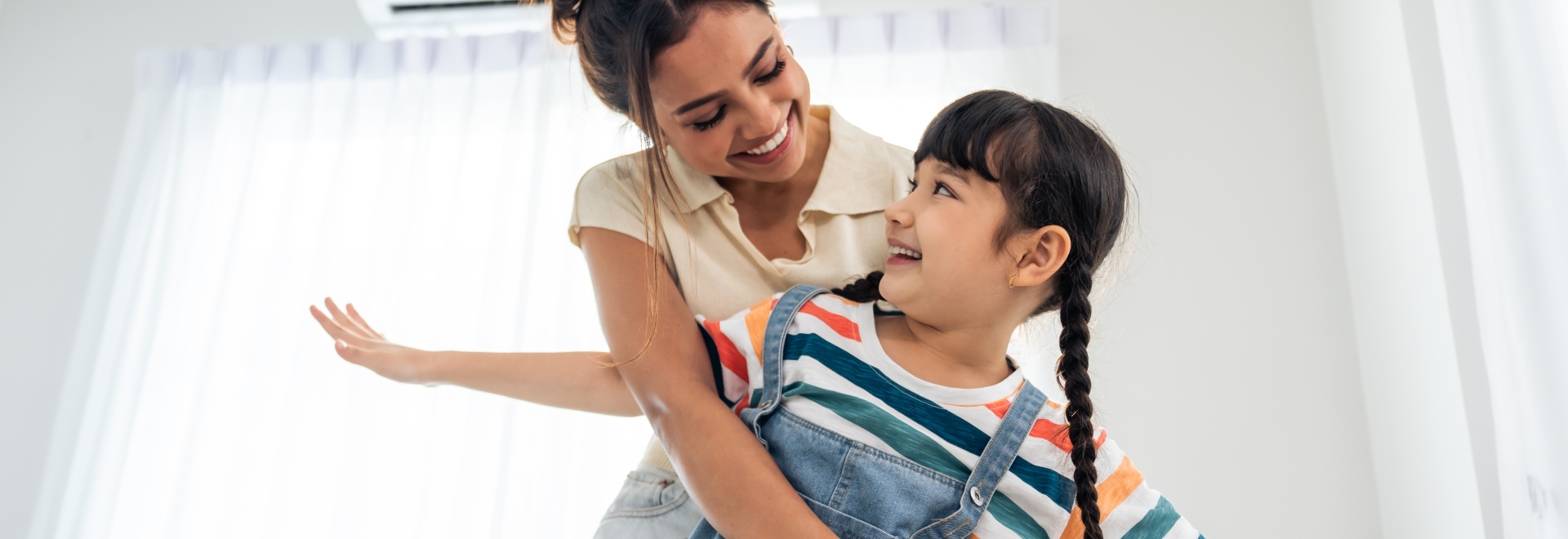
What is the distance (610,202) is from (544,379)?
231 millimetres

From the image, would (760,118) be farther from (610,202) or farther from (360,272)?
(360,272)

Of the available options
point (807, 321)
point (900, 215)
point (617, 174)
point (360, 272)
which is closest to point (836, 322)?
point (807, 321)

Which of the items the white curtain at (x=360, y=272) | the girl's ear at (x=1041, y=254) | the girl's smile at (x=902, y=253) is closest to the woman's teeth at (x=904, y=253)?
the girl's smile at (x=902, y=253)

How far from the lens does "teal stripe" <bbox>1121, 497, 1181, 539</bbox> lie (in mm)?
893

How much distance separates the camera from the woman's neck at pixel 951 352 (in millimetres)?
993

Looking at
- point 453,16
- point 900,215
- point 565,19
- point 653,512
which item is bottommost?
point 653,512

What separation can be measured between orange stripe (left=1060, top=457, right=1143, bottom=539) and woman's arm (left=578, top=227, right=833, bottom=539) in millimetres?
251

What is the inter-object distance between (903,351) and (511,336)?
62.9 inches

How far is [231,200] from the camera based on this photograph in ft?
8.68

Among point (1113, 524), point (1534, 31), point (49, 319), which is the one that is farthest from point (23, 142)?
point (1534, 31)

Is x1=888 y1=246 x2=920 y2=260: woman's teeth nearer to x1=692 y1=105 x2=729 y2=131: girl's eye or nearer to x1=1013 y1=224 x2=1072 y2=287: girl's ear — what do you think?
x1=1013 y1=224 x2=1072 y2=287: girl's ear

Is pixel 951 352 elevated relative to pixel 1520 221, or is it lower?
lower

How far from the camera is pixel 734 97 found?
1027 mm

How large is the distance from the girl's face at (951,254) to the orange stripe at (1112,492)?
0.66 ft
